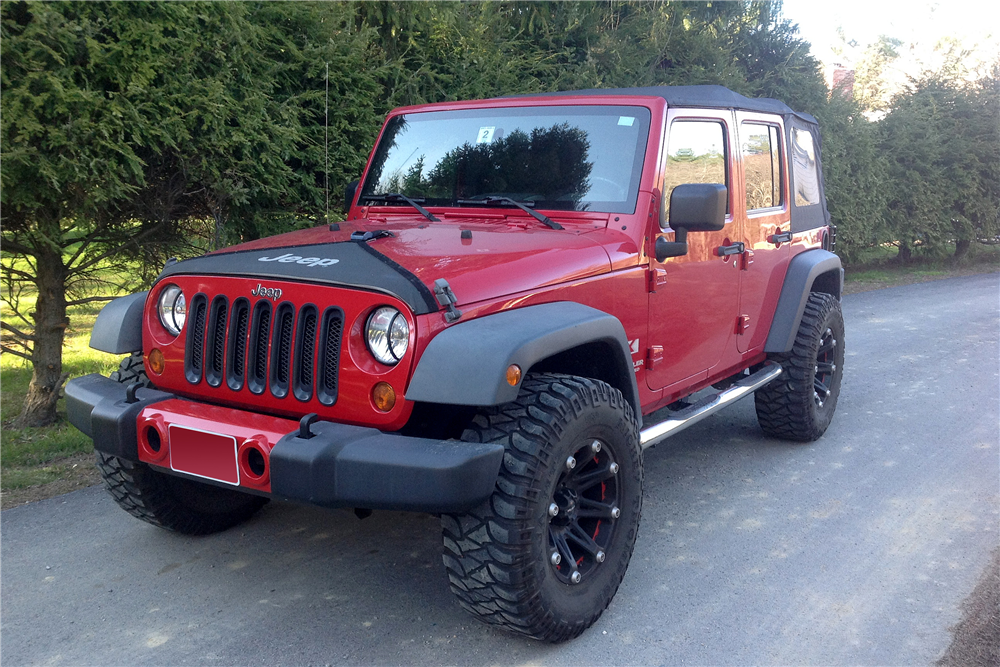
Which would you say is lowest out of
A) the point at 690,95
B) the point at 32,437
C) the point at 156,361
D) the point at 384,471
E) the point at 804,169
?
the point at 32,437

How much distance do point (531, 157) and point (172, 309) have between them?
177cm

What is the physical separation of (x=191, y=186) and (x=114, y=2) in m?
1.42

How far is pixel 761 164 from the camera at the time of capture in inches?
194

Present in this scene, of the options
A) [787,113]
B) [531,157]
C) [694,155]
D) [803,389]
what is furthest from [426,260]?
[787,113]

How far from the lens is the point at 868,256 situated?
1595cm

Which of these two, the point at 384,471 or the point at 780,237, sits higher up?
the point at 780,237

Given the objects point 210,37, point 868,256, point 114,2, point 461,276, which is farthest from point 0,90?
point 868,256

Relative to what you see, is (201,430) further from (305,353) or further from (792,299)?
(792,299)

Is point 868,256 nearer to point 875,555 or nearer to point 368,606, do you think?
point 875,555

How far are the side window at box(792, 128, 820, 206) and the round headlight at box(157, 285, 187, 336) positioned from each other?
3.85 metres

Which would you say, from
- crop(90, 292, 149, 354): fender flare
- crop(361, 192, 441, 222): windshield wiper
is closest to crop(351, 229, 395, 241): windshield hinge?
crop(361, 192, 441, 222): windshield wiper

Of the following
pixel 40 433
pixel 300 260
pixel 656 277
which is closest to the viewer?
pixel 300 260

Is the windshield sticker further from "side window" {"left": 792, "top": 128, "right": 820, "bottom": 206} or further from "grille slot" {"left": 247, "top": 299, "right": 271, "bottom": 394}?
"side window" {"left": 792, "top": 128, "right": 820, "bottom": 206}

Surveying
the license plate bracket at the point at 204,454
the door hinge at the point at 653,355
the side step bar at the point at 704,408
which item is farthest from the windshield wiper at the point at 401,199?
the license plate bracket at the point at 204,454
